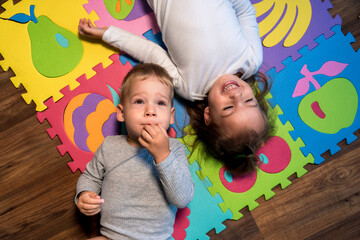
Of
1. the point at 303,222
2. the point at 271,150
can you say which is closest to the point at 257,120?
the point at 271,150

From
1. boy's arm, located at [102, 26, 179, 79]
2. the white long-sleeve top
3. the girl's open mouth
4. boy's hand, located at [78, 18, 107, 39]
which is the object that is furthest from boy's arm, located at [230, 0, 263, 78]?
boy's hand, located at [78, 18, 107, 39]

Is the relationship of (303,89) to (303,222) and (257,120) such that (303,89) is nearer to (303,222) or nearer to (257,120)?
(257,120)

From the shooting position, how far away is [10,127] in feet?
3.63

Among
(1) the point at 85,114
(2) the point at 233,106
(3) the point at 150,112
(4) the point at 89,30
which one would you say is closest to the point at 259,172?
(2) the point at 233,106

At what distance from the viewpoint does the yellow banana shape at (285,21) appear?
1.21m

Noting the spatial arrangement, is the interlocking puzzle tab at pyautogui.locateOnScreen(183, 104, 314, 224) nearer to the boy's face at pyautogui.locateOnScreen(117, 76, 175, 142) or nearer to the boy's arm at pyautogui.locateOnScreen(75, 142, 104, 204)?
the boy's face at pyautogui.locateOnScreen(117, 76, 175, 142)

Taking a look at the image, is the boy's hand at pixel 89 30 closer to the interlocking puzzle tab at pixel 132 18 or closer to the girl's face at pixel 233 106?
the interlocking puzzle tab at pixel 132 18

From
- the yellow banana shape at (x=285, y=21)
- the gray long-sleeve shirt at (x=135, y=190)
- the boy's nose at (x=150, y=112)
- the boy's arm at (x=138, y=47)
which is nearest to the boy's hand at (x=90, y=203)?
the gray long-sleeve shirt at (x=135, y=190)

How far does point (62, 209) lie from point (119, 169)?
34cm

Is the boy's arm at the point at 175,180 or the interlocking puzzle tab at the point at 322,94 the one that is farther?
the interlocking puzzle tab at the point at 322,94

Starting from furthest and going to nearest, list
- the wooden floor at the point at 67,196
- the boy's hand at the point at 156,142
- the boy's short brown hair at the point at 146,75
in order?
the wooden floor at the point at 67,196, the boy's short brown hair at the point at 146,75, the boy's hand at the point at 156,142

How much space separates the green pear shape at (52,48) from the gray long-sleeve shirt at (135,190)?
1.36ft

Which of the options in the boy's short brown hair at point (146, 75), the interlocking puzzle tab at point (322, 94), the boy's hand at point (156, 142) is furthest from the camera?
the interlocking puzzle tab at point (322, 94)

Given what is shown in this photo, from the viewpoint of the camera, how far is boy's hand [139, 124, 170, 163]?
0.87m
